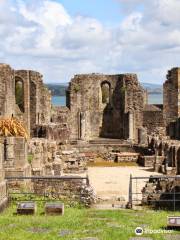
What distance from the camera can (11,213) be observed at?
48.5 ft

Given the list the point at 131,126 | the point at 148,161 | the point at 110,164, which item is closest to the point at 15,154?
the point at 148,161

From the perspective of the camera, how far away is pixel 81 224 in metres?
12.4

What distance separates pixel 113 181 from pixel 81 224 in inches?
607

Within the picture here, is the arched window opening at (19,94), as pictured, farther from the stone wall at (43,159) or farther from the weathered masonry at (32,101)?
the stone wall at (43,159)

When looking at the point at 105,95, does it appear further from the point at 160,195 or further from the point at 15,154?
the point at 160,195

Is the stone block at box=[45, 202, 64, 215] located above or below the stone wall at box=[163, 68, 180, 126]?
below

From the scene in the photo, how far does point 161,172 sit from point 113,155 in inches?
285

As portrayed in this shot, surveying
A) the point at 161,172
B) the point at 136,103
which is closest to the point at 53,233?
the point at 161,172

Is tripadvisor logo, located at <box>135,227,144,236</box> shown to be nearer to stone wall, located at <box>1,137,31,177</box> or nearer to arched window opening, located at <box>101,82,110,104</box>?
stone wall, located at <box>1,137,31,177</box>

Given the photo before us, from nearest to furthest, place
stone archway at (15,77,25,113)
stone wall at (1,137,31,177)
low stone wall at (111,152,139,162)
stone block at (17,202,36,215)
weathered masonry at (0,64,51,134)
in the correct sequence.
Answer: stone block at (17,202,36,215), stone wall at (1,137,31,177), low stone wall at (111,152,139,162), weathered masonry at (0,64,51,134), stone archway at (15,77,25,113)

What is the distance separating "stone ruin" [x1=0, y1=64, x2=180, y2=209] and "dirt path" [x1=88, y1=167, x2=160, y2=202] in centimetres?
259

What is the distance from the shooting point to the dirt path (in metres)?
23.3

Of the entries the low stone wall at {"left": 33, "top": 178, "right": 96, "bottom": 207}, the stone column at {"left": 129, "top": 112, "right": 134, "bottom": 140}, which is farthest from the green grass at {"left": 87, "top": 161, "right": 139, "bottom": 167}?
the low stone wall at {"left": 33, "top": 178, "right": 96, "bottom": 207}

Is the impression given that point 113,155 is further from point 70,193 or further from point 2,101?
point 70,193
